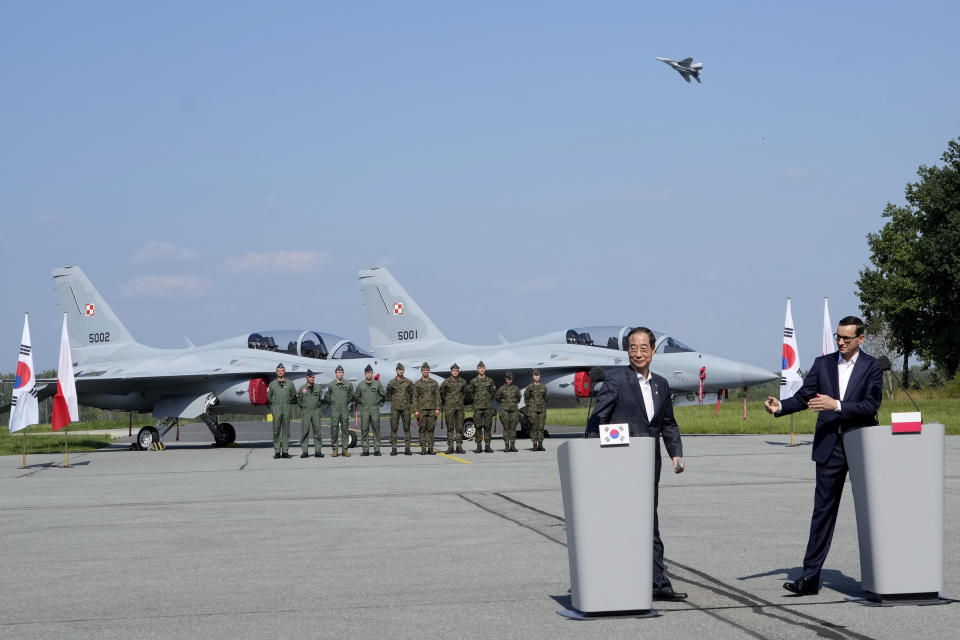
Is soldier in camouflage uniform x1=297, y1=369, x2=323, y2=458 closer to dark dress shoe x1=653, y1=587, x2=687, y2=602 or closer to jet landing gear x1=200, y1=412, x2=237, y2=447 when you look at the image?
jet landing gear x1=200, y1=412, x2=237, y2=447

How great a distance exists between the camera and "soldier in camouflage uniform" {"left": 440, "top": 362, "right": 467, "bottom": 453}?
899 inches

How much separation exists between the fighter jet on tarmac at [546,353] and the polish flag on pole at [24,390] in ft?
38.9

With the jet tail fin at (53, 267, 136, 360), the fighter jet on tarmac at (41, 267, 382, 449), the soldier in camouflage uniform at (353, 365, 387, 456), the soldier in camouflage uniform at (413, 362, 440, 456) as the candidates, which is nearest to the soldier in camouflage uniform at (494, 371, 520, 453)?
the soldier in camouflage uniform at (413, 362, 440, 456)

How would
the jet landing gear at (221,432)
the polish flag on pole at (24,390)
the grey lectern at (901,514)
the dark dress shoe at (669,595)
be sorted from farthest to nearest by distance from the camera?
the jet landing gear at (221,432)
the polish flag on pole at (24,390)
the dark dress shoe at (669,595)
the grey lectern at (901,514)

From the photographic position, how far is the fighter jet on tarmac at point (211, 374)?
26.8 meters

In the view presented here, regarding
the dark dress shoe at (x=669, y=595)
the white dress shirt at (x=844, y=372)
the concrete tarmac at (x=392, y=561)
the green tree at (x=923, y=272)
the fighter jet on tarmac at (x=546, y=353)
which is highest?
the green tree at (x=923, y=272)

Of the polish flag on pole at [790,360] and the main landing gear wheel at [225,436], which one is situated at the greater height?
the polish flag on pole at [790,360]

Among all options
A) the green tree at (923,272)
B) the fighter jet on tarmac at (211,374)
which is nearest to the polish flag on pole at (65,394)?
the fighter jet on tarmac at (211,374)

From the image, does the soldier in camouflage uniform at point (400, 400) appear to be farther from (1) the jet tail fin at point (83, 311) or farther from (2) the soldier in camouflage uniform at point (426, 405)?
(1) the jet tail fin at point (83, 311)

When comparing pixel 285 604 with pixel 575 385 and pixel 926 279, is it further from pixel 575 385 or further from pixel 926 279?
pixel 926 279

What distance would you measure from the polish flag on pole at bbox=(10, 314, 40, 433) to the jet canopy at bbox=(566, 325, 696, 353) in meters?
13.6

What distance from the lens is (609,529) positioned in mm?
5949

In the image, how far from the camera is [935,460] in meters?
6.26

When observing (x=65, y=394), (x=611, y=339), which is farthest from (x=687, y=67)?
(x=65, y=394)
